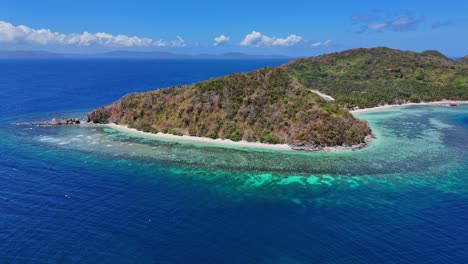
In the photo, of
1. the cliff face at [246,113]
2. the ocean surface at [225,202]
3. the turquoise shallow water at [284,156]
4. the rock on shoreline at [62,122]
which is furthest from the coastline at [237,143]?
the rock on shoreline at [62,122]

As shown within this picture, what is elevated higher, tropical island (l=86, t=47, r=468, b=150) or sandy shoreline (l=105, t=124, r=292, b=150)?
tropical island (l=86, t=47, r=468, b=150)

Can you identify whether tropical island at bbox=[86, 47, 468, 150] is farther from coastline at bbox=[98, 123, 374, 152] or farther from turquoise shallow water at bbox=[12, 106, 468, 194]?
turquoise shallow water at bbox=[12, 106, 468, 194]

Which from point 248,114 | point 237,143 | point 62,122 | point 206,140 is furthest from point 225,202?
point 62,122

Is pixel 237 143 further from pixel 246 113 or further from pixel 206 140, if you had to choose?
pixel 246 113

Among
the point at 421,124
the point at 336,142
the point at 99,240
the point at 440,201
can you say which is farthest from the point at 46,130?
the point at 421,124

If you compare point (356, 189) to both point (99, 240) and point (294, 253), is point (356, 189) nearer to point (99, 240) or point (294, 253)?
point (294, 253)

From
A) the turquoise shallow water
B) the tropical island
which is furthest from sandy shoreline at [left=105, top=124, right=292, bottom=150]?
the turquoise shallow water
